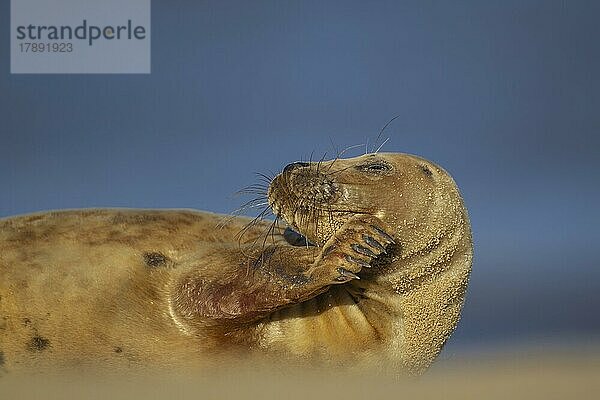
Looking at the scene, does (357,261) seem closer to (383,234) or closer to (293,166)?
(383,234)

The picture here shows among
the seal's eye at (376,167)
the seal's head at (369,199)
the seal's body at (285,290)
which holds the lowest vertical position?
the seal's body at (285,290)

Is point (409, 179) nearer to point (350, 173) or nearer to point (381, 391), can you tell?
point (350, 173)

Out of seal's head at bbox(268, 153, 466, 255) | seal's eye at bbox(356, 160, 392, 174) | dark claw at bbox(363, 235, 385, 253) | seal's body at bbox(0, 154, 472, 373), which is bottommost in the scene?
seal's body at bbox(0, 154, 472, 373)

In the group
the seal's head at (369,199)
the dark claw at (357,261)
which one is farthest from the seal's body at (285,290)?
the dark claw at (357,261)

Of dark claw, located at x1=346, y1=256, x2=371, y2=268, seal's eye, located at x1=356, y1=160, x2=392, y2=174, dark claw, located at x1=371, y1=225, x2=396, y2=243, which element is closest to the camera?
dark claw, located at x1=346, y1=256, x2=371, y2=268

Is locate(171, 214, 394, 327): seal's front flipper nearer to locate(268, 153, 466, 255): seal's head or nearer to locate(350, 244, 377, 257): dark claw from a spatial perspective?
locate(350, 244, 377, 257): dark claw

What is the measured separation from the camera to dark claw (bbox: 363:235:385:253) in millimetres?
4938

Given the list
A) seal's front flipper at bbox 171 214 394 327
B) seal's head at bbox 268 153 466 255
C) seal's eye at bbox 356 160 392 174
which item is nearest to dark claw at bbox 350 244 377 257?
seal's front flipper at bbox 171 214 394 327

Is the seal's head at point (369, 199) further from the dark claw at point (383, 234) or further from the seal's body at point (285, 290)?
the dark claw at point (383, 234)

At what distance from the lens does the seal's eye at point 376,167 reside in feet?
18.0

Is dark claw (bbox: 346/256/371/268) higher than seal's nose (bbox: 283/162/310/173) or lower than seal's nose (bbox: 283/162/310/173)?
lower

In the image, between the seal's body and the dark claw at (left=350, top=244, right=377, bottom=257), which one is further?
the seal's body

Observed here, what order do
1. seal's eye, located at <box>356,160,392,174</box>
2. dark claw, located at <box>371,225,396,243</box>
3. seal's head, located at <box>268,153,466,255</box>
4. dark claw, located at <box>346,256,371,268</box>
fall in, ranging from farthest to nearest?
seal's eye, located at <box>356,160,392,174</box> → seal's head, located at <box>268,153,466,255</box> → dark claw, located at <box>371,225,396,243</box> → dark claw, located at <box>346,256,371,268</box>

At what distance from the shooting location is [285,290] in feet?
16.8
